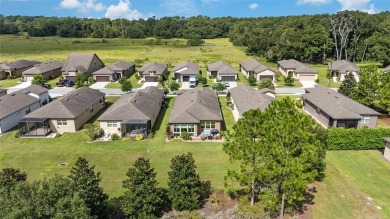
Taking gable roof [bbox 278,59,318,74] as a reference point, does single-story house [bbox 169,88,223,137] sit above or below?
below

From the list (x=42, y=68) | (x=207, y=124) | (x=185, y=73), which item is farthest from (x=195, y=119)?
(x=42, y=68)

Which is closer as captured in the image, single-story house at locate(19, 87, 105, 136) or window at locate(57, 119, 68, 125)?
single-story house at locate(19, 87, 105, 136)

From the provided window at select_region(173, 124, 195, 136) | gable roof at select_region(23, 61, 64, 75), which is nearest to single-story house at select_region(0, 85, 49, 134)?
gable roof at select_region(23, 61, 64, 75)

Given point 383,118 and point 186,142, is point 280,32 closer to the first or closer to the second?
point 383,118

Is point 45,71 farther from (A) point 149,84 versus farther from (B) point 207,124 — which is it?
(B) point 207,124

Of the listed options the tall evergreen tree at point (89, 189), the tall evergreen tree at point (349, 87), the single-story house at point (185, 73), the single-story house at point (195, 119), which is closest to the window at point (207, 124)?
the single-story house at point (195, 119)

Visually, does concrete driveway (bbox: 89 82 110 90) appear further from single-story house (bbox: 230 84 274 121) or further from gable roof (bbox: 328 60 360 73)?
gable roof (bbox: 328 60 360 73)
